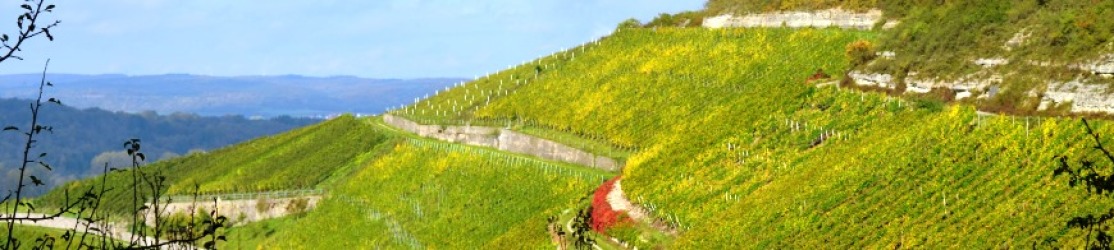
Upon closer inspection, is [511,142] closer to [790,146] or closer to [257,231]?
[257,231]

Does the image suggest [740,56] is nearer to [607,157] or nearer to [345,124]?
[607,157]

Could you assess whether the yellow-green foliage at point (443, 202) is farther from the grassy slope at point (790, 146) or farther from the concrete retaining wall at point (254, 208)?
the grassy slope at point (790, 146)

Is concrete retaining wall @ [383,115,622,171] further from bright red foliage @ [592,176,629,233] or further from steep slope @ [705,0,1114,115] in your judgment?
steep slope @ [705,0,1114,115]

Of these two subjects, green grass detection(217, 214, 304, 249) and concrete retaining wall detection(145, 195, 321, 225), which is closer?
green grass detection(217, 214, 304, 249)

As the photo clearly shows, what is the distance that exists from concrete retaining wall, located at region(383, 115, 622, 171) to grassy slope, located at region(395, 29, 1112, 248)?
1.37 metres

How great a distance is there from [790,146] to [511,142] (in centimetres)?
2098

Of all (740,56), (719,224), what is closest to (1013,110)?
(719,224)

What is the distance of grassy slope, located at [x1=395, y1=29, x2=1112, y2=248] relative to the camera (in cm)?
3747

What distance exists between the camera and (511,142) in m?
70.8

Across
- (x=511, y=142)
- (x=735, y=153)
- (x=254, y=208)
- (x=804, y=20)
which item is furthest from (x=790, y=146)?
(x=254, y=208)

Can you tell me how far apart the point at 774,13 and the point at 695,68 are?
25.4ft

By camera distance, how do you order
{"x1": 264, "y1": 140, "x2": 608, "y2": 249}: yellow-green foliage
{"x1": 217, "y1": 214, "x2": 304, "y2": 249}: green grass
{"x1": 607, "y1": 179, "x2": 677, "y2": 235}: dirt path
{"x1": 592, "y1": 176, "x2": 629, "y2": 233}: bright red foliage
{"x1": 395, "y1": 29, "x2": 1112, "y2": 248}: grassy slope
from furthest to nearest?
{"x1": 217, "y1": 214, "x2": 304, "y2": 249}: green grass
{"x1": 264, "y1": 140, "x2": 608, "y2": 249}: yellow-green foliage
{"x1": 592, "y1": 176, "x2": 629, "y2": 233}: bright red foliage
{"x1": 607, "y1": 179, "x2": 677, "y2": 235}: dirt path
{"x1": 395, "y1": 29, "x2": 1112, "y2": 248}: grassy slope

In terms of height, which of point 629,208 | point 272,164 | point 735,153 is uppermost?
point 735,153

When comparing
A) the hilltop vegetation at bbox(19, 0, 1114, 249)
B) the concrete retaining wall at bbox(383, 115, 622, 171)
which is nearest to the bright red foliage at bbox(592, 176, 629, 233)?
the hilltop vegetation at bbox(19, 0, 1114, 249)
